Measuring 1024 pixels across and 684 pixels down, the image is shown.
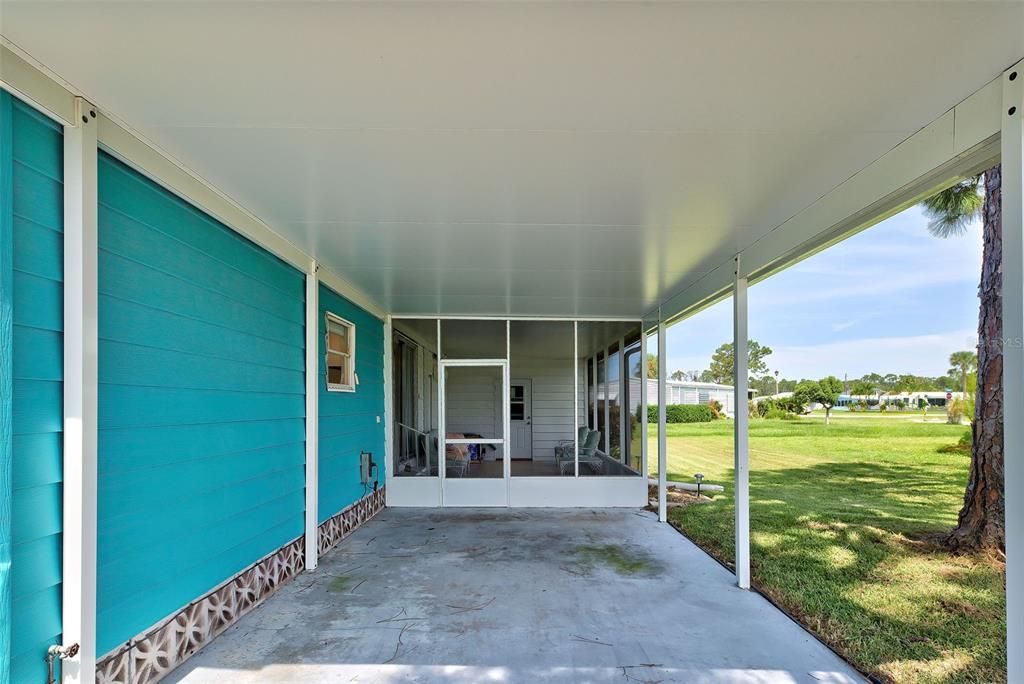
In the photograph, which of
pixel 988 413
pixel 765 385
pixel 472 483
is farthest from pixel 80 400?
pixel 765 385

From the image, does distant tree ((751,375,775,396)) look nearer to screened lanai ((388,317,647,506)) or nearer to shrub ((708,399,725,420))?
shrub ((708,399,725,420))

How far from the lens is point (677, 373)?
23609mm

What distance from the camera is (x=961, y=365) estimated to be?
12.6m

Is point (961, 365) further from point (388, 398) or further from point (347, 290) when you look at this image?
point (347, 290)

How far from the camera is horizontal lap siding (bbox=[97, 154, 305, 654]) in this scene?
2.49 metres

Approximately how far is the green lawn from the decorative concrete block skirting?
3732 millimetres

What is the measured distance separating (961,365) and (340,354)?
1351 cm

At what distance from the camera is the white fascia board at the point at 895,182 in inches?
83.2

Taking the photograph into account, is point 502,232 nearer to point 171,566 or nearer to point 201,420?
point 201,420

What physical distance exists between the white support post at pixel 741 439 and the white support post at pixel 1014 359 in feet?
7.99

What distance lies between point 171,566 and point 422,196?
2.34 metres

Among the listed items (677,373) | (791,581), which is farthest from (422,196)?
(677,373)

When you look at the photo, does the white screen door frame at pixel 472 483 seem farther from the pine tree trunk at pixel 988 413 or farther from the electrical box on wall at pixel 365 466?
the pine tree trunk at pixel 988 413

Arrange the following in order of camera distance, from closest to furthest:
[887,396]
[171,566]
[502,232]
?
[171,566], [502,232], [887,396]
